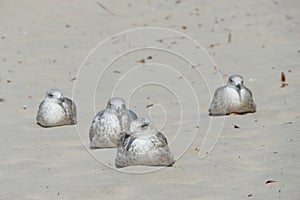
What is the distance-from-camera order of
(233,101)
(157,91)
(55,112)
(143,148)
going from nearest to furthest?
(143,148)
(55,112)
(233,101)
(157,91)

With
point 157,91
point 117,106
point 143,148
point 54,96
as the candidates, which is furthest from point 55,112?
point 157,91

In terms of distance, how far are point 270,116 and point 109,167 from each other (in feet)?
5.93

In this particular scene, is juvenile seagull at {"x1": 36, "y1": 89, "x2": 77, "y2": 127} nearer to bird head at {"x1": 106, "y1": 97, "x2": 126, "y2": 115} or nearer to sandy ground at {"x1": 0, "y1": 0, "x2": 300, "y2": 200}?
sandy ground at {"x1": 0, "y1": 0, "x2": 300, "y2": 200}

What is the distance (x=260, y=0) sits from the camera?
1123 centimetres

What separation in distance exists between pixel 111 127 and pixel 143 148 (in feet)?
2.07

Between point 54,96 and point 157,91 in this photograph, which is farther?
point 157,91

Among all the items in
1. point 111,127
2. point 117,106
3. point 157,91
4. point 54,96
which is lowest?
point 111,127

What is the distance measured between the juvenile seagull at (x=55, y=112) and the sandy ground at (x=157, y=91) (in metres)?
0.07

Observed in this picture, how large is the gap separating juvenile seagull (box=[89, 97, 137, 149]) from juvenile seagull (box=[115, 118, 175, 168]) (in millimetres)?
475

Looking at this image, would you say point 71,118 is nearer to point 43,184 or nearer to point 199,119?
point 199,119

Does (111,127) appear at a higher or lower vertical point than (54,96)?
lower

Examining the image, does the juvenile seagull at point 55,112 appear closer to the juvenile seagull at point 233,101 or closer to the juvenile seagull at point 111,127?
the juvenile seagull at point 111,127

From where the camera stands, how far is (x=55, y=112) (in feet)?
18.9

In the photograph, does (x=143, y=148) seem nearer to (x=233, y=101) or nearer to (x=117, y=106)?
(x=117, y=106)
